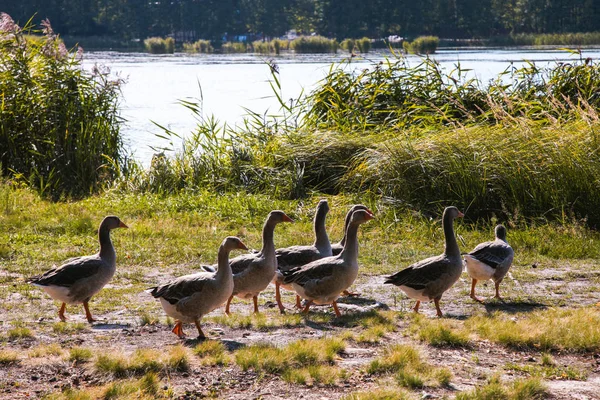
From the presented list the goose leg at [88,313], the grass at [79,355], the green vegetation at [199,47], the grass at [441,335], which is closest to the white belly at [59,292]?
the goose leg at [88,313]

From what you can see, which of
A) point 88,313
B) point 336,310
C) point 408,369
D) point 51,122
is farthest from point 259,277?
point 51,122

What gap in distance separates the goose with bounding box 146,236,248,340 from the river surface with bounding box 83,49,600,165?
14.4 metres

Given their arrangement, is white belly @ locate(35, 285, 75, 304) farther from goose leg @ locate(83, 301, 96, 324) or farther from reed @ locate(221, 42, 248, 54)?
reed @ locate(221, 42, 248, 54)

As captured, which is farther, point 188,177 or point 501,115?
point 188,177

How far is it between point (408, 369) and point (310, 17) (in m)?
65.8

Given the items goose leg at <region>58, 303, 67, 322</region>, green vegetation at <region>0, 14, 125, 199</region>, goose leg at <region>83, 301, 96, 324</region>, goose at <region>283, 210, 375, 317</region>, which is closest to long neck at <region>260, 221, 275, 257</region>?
goose at <region>283, 210, 375, 317</region>

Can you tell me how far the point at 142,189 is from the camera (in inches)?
634

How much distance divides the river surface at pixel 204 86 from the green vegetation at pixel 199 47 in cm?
1378

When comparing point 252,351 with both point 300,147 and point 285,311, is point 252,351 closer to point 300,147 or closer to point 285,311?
point 285,311

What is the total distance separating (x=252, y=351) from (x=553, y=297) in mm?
4069

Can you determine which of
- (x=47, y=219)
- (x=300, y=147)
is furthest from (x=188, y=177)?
(x=47, y=219)

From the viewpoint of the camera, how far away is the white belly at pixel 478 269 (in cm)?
883

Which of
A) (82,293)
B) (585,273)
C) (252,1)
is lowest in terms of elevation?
(585,273)

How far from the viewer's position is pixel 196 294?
7203mm
